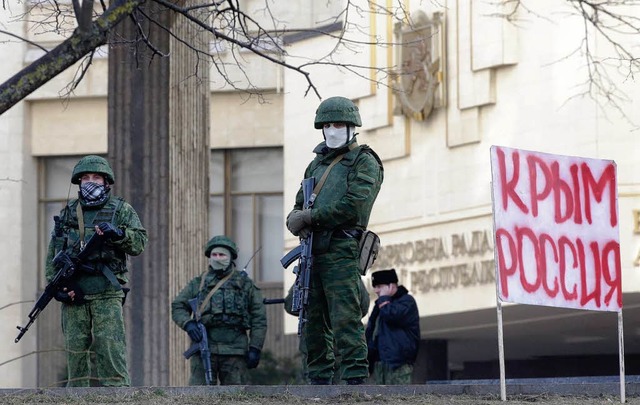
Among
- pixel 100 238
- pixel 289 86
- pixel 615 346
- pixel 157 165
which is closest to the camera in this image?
pixel 100 238

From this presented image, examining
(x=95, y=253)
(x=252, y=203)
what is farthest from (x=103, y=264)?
(x=252, y=203)

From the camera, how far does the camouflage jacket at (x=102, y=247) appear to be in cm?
1341

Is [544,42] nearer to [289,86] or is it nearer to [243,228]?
[289,86]

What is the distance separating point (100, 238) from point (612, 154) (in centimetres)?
1073

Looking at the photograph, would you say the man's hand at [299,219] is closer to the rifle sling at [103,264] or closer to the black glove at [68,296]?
the rifle sling at [103,264]

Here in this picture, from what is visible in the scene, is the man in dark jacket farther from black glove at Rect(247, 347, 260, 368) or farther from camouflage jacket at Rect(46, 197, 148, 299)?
camouflage jacket at Rect(46, 197, 148, 299)

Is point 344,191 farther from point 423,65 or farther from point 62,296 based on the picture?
point 423,65

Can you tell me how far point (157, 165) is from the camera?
18.6m

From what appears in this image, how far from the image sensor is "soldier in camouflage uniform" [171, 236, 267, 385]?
1655 cm

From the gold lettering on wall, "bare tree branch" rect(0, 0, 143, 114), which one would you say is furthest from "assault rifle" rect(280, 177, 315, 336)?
the gold lettering on wall

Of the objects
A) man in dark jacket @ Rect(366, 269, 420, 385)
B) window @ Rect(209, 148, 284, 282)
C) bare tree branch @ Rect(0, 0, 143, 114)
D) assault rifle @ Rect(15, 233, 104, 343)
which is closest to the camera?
bare tree branch @ Rect(0, 0, 143, 114)

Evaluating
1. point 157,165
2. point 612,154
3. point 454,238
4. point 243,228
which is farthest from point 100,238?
point 243,228

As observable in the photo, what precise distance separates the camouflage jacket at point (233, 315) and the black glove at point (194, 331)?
0.08 metres

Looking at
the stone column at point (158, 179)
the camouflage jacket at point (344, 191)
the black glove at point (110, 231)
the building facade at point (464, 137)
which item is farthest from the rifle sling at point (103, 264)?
the building facade at point (464, 137)
